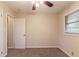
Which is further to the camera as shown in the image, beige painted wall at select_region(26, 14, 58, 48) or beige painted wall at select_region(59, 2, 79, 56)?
beige painted wall at select_region(26, 14, 58, 48)

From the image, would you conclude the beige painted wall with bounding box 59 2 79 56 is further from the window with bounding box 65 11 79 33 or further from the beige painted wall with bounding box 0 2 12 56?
the beige painted wall with bounding box 0 2 12 56

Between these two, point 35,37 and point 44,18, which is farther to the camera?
point 35,37

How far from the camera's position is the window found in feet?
8.97

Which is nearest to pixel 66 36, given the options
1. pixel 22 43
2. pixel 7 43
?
pixel 22 43

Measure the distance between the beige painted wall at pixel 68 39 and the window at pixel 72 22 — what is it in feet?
0.29

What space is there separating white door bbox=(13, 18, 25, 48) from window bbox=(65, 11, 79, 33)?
108 cm

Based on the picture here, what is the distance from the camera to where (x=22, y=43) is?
10.6 feet

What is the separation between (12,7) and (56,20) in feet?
3.63

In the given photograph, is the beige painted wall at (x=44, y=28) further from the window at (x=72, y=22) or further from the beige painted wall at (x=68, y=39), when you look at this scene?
the window at (x=72, y=22)

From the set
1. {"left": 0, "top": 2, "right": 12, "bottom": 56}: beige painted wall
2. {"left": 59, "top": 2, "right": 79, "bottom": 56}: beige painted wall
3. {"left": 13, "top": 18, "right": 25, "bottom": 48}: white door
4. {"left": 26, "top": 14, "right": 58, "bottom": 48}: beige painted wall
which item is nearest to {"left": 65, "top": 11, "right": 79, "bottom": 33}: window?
{"left": 59, "top": 2, "right": 79, "bottom": 56}: beige painted wall

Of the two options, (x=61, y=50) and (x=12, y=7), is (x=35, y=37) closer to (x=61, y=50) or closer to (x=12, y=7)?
(x=61, y=50)

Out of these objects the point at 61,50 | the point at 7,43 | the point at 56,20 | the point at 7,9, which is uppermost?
the point at 7,9

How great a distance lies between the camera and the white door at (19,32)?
2.82 meters

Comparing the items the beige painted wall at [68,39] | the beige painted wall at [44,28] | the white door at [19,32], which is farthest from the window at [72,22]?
the white door at [19,32]
